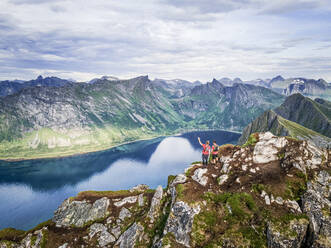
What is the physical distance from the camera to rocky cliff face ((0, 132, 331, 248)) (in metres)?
25.8

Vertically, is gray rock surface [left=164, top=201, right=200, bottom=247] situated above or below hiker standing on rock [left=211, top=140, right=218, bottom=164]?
Result: below

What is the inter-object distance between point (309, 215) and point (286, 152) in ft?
34.5

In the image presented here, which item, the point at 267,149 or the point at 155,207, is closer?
the point at 267,149

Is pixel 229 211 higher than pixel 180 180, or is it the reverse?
pixel 180 180

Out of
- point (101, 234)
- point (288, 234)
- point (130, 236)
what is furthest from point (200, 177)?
point (101, 234)

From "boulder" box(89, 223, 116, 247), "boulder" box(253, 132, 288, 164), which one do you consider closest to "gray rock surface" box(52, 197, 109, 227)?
"boulder" box(89, 223, 116, 247)

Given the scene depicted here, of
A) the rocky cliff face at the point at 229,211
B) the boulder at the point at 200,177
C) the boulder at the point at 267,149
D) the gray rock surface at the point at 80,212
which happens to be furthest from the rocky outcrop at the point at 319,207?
the gray rock surface at the point at 80,212

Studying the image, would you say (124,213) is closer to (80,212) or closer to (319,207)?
(80,212)

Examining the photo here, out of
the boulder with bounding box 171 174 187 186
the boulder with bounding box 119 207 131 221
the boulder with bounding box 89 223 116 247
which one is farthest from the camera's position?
the boulder with bounding box 119 207 131 221

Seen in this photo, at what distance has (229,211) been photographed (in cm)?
2906

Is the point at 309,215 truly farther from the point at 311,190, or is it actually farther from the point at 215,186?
the point at 215,186

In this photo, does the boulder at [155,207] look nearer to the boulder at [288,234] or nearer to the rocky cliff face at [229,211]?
the rocky cliff face at [229,211]

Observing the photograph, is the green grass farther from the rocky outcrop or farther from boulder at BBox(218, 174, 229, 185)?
the rocky outcrop

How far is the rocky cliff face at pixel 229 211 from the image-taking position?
25844 millimetres
